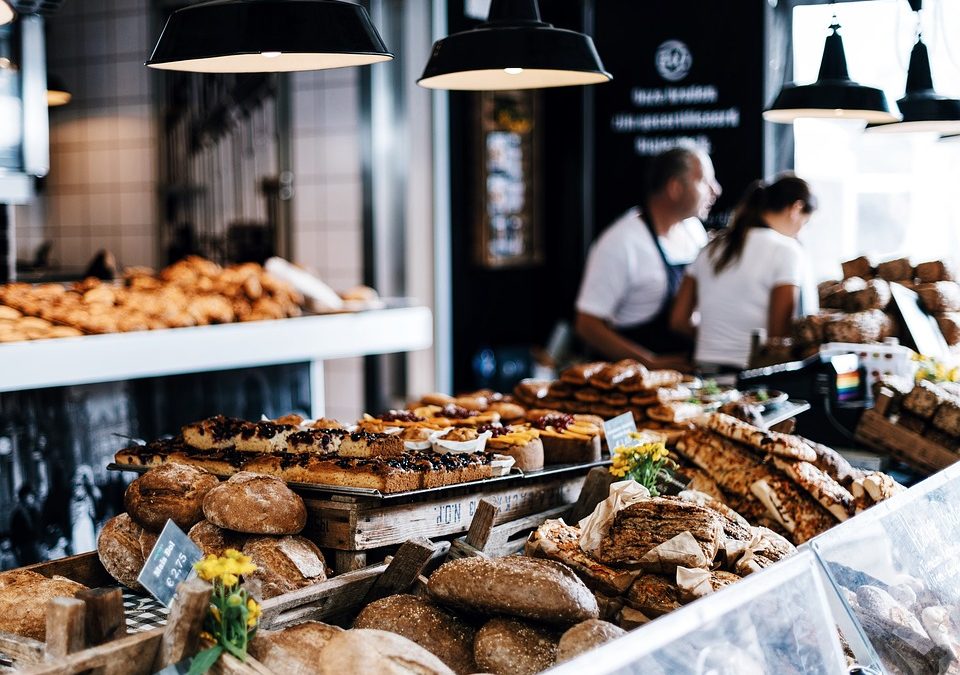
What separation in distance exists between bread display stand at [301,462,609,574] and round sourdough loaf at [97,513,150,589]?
0.35 m

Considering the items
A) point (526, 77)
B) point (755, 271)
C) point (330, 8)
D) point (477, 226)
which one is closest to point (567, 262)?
point (477, 226)

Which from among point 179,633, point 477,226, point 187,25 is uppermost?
point 187,25

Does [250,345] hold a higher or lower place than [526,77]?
lower

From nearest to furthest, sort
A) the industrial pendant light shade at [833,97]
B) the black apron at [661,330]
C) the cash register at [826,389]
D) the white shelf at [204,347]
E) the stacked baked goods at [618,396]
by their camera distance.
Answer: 1. the stacked baked goods at [618,396]
2. the cash register at [826,389]
3. the industrial pendant light shade at [833,97]
4. the white shelf at [204,347]
5. the black apron at [661,330]

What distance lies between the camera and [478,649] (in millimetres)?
1789

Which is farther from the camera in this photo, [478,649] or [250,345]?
[250,345]

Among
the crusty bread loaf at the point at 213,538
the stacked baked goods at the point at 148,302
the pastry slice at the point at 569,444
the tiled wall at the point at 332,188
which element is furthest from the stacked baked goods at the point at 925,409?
the tiled wall at the point at 332,188

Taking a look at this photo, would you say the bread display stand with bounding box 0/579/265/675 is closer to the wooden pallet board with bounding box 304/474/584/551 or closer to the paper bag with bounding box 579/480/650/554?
the wooden pallet board with bounding box 304/474/584/551

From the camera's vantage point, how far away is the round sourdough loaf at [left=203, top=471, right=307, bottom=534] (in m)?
2.15

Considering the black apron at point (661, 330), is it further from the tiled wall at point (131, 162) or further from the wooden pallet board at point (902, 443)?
the wooden pallet board at point (902, 443)

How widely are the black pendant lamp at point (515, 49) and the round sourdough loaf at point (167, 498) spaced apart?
1.20 metres

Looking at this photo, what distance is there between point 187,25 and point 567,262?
610 centimetres

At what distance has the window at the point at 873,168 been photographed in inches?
268

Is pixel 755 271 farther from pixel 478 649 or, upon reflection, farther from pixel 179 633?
pixel 179 633
